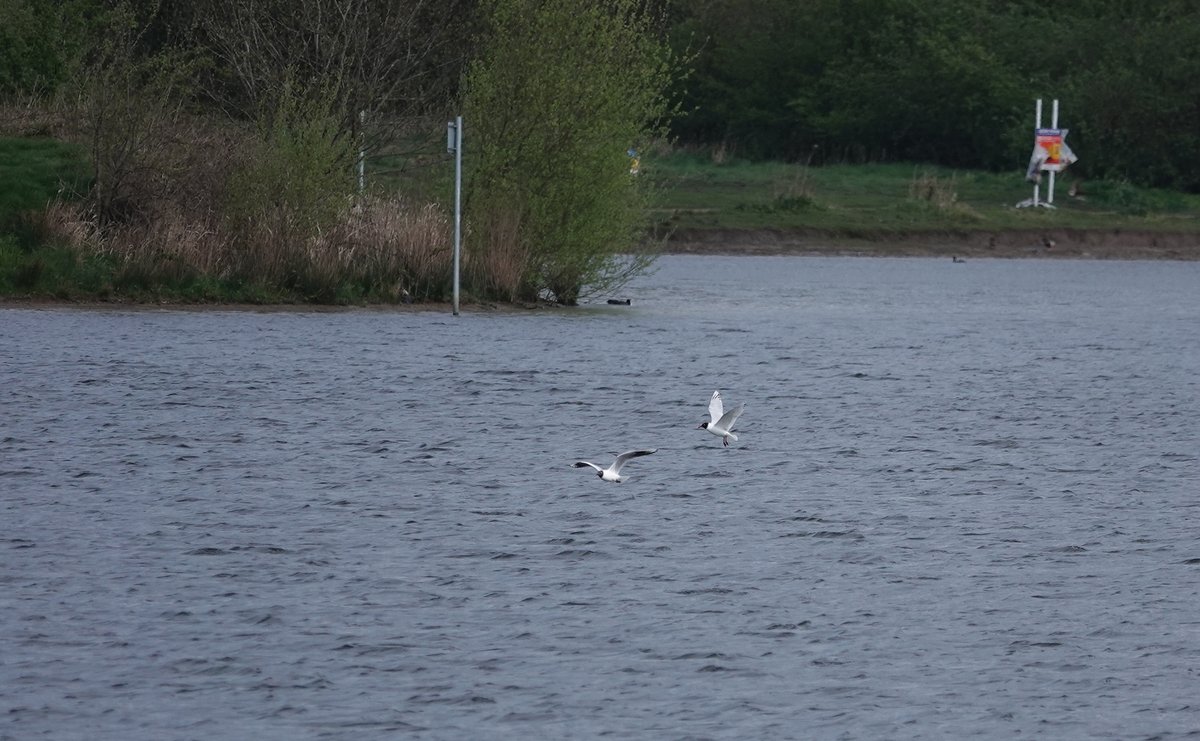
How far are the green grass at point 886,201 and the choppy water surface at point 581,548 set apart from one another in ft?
115

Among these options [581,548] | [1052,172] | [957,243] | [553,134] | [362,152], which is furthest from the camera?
[1052,172]

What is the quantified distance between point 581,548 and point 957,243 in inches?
2038

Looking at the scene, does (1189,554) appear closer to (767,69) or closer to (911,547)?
(911,547)

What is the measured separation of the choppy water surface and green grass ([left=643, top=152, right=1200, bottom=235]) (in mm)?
34962

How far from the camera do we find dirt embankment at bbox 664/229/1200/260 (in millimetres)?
62500

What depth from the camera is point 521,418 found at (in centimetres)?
2222

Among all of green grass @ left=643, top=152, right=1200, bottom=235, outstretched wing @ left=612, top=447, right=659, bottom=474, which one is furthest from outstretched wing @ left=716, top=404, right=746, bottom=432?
green grass @ left=643, top=152, right=1200, bottom=235

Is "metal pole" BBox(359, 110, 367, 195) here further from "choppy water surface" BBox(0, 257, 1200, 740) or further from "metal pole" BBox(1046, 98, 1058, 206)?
"metal pole" BBox(1046, 98, 1058, 206)

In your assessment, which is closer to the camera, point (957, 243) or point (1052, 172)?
point (957, 243)

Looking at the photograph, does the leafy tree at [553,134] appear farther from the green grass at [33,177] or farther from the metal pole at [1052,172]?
the metal pole at [1052,172]

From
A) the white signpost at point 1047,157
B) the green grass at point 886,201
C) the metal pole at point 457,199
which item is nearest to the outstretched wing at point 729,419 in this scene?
the metal pole at point 457,199

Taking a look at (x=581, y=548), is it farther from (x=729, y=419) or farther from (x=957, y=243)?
(x=957, y=243)

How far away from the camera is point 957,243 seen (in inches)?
2552

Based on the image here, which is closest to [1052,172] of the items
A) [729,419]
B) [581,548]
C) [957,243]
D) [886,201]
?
[886,201]
